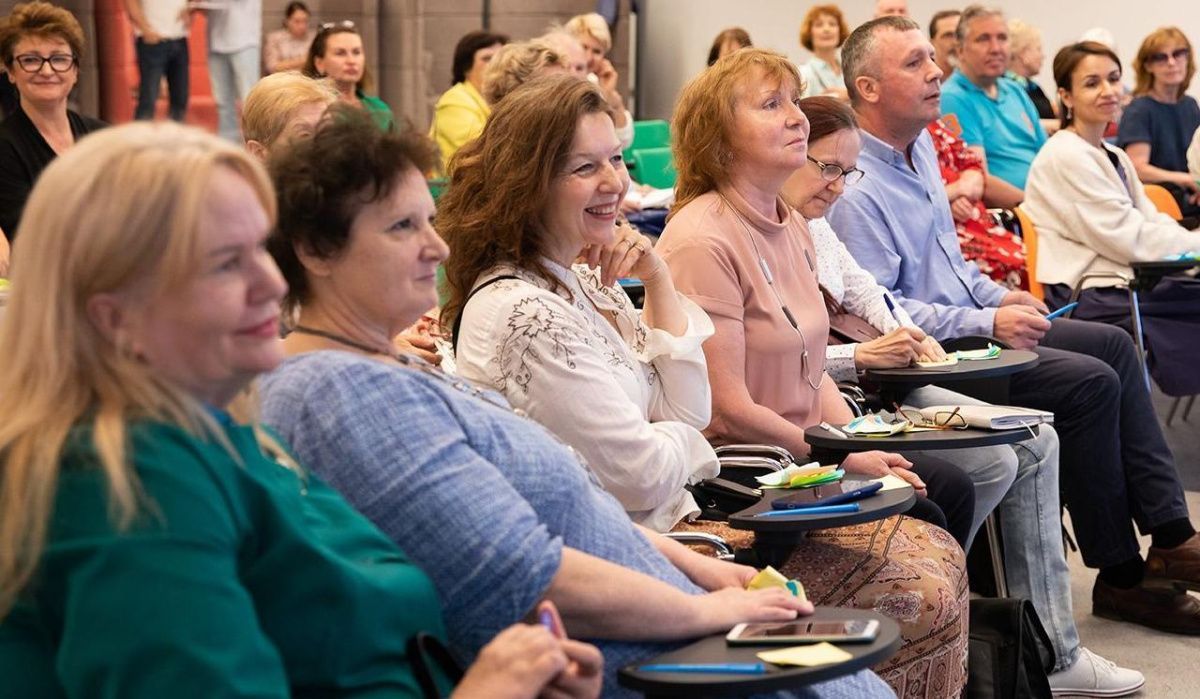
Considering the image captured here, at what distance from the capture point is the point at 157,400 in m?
1.25

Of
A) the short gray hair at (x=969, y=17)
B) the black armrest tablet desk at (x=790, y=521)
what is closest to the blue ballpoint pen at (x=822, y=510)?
the black armrest tablet desk at (x=790, y=521)

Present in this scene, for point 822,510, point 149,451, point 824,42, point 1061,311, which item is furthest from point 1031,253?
point 824,42

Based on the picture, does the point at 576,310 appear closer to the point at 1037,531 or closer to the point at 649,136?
the point at 1037,531

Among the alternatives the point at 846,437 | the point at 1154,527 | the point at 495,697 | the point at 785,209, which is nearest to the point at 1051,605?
the point at 1154,527

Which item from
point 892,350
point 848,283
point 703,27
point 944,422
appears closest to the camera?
point 944,422

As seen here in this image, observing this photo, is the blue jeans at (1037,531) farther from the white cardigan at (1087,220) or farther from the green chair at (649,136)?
the green chair at (649,136)

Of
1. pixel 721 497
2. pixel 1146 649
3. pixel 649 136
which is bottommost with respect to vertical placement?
pixel 1146 649

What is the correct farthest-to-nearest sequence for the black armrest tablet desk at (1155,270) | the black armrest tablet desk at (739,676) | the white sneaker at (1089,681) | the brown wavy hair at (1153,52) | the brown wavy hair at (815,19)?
the brown wavy hair at (815,19) < the brown wavy hair at (1153,52) < the black armrest tablet desk at (1155,270) < the white sneaker at (1089,681) < the black armrest tablet desk at (739,676)

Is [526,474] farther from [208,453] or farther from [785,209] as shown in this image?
[785,209]

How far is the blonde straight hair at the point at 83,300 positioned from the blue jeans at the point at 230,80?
5.77m

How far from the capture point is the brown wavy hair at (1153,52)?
7.68 m

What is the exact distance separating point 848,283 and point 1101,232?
1.64m

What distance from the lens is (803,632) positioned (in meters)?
1.69

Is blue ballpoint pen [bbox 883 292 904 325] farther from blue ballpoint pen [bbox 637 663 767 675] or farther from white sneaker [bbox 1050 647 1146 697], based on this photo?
blue ballpoint pen [bbox 637 663 767 675]
